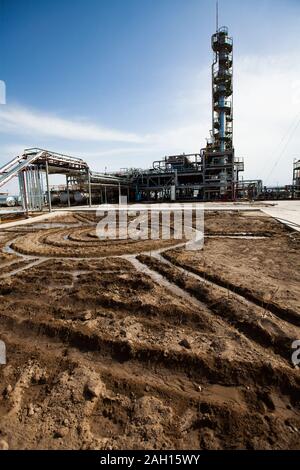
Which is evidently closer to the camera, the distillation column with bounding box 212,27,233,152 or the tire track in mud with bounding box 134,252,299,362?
the tire track in mud with bounding box 134,252,299,362

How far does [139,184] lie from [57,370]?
169 ft

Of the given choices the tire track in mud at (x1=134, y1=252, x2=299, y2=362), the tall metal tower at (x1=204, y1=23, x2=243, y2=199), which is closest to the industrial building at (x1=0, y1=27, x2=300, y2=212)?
the tall metal tower at (x1=204, y1=23, x2=243, y2=199)

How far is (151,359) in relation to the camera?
361cm

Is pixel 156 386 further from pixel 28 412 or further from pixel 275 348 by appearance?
pixel 275 348

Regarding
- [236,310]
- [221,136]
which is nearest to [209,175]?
[221,136]

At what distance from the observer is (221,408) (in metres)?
2.76

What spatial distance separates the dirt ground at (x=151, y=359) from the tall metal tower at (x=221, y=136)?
143ft

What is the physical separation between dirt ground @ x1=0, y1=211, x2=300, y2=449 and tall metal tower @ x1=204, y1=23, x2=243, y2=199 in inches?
1717

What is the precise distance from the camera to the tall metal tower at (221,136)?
4825 centimetres

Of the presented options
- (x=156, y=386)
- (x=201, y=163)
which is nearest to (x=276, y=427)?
(x=156, y=386)

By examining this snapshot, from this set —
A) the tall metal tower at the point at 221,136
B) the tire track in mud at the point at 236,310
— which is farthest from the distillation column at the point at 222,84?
the tire track in mud at the point at 236,310

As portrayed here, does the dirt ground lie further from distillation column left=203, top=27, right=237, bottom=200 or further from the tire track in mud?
distillation column left=203, top=27, right=237, bottom=200

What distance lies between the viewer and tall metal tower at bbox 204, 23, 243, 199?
4825 cm

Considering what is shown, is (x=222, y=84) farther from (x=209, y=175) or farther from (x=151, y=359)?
(x=151, y=359)
